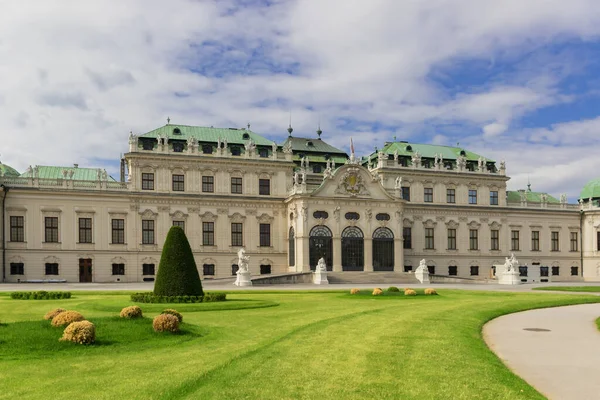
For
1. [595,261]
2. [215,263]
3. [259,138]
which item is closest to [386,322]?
[215,263]

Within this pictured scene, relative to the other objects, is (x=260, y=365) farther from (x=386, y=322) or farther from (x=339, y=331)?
(x=386, y=322)

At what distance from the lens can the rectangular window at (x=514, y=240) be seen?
78.2m

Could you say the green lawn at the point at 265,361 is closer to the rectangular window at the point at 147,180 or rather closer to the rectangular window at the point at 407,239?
the rectangular window at the point at 147,180

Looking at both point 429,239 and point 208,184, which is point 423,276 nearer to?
point 429,239

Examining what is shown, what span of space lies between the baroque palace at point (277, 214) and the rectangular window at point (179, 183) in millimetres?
111

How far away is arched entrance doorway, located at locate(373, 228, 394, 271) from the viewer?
226 feet

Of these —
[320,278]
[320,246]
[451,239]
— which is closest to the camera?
[320,278]

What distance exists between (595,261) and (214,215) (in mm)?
50768

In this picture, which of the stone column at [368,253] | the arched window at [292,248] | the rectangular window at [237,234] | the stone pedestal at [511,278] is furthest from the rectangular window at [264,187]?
the stone pedestal at [511,278]

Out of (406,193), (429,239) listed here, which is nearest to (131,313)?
(406,193)

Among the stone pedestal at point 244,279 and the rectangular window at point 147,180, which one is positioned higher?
the rectangular window at point 147,180

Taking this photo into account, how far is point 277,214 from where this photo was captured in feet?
228

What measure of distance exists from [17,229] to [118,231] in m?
9.89

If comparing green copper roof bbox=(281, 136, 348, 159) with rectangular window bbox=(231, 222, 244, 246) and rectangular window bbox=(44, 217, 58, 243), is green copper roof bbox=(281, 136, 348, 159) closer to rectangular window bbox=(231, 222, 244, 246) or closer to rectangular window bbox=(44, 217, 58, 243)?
rectangular window bbox=(231, 222, 244, 246)
